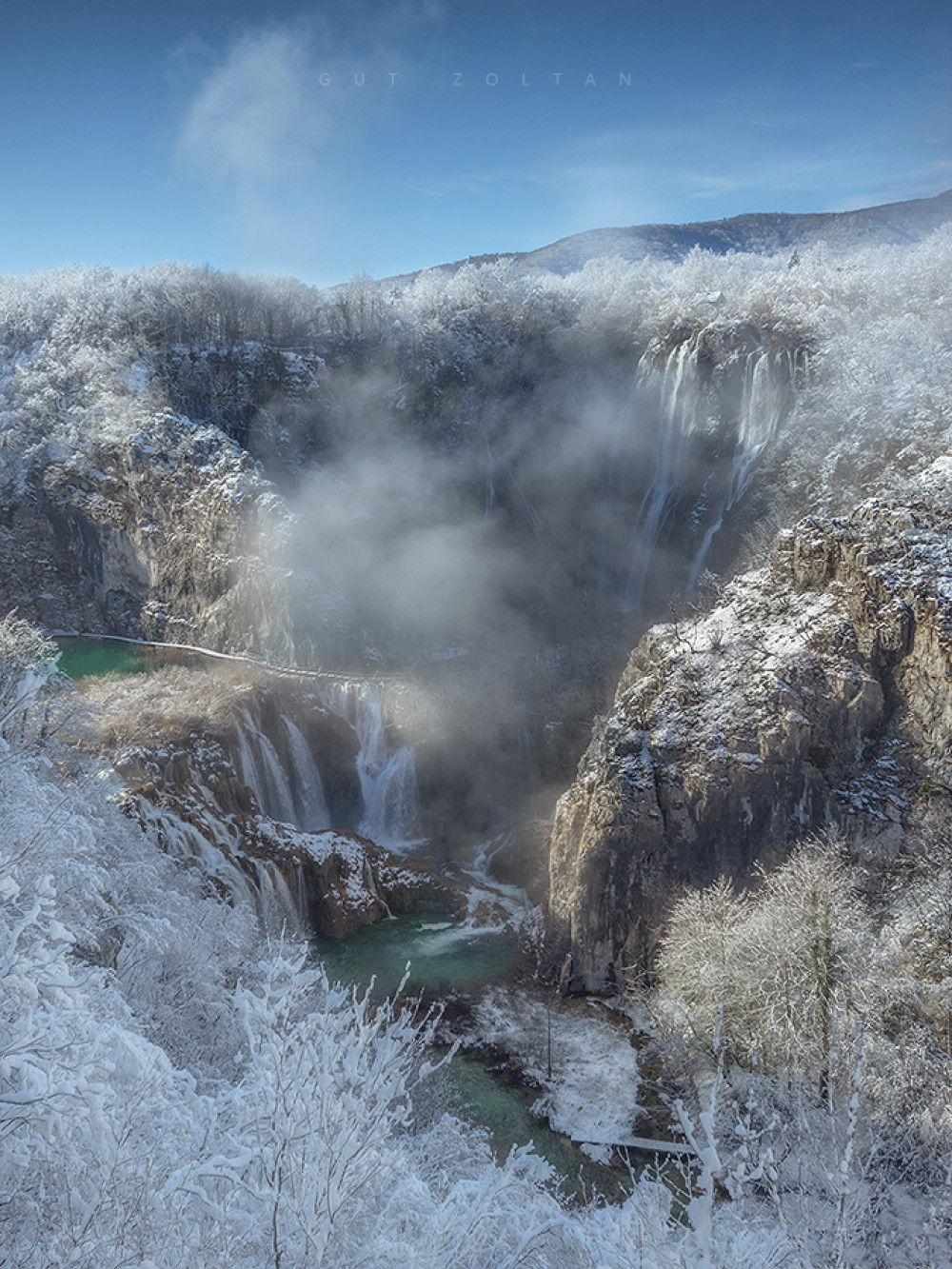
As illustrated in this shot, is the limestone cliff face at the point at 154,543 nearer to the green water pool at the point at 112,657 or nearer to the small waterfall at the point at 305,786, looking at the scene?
the green water pool at the point at 112,657

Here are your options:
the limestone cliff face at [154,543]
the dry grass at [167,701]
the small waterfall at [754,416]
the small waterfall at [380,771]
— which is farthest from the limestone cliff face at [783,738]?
the limestone cliff face at [154,543]

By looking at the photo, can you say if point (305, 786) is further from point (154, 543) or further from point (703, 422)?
point (703, 422)

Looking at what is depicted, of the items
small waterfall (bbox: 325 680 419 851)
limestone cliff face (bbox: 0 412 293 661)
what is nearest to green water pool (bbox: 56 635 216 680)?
limestone cliff face (bbox: 0 412 293 661)

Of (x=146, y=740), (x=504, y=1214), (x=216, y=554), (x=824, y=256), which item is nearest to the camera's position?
(x=504, y=1214)

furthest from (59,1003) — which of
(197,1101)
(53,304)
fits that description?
(53,304)

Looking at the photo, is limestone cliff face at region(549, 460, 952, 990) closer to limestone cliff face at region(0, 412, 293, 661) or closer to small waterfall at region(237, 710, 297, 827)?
small waterfall at region(237, 710, 297, 827)

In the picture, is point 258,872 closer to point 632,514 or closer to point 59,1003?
point 59,1003
